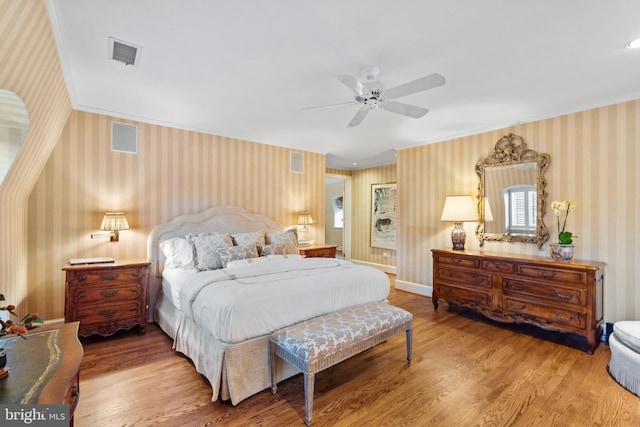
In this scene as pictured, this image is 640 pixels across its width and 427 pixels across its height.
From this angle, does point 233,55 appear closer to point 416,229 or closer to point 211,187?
point 211,187

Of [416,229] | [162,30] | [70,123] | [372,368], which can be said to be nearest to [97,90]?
[70,123]

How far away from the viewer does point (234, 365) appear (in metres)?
2.16

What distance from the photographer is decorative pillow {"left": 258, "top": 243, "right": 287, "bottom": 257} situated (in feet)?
12.5

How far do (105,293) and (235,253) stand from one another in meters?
1.40

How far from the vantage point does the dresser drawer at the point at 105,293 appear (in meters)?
3.03

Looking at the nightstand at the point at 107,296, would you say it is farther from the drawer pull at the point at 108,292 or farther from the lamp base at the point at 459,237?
the lamp base at the point at 459,237

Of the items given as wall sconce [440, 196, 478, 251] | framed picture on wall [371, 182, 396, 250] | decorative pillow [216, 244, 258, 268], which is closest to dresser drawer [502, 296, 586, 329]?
wall sconce [440, 196, 478, 251]

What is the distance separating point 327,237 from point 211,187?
18.0 ft

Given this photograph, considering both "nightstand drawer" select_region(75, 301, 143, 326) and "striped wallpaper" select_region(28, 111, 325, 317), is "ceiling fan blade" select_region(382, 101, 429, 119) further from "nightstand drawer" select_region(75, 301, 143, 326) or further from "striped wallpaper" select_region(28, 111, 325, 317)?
"nightstand drawer" select_region(75, 301, 143, 326)

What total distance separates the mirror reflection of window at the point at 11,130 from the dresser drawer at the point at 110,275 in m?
1.14

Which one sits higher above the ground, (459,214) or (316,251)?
(459,214)

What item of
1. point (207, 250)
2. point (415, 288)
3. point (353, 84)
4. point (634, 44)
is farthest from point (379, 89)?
point (415, 288)

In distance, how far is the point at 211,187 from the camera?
4414 millimetres

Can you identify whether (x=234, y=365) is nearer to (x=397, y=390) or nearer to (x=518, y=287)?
(x=397, y=390)
